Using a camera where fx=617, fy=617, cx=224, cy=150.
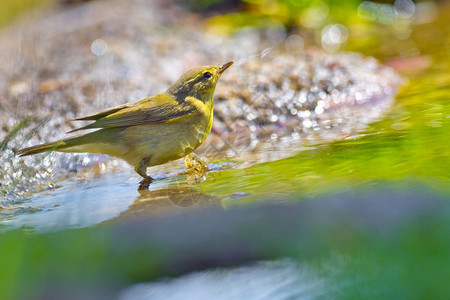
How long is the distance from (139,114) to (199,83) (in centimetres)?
58

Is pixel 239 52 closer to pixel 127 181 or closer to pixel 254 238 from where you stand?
pixel 127 181

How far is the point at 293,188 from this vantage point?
10.4ft

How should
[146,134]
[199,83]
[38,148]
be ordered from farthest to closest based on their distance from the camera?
[199,83]
[146,134]
[38,148]

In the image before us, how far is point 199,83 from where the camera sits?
4695mm

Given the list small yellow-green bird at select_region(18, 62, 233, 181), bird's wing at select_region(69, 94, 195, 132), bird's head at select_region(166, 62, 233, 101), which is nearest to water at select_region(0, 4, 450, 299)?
small yellow-green bird at select_region(18, 62, 233, 181)

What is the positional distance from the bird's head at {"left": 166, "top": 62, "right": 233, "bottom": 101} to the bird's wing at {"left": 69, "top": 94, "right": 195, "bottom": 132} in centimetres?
24

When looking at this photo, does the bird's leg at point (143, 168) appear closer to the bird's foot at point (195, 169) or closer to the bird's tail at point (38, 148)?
the bird's foot at point (195, 169)

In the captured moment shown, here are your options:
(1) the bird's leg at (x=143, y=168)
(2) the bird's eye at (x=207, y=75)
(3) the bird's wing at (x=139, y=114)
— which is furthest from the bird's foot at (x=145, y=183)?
(2) the bird's eye at (x=207, y=75)

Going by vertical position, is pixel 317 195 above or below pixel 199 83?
below

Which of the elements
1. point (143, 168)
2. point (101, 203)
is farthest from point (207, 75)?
point (101, 203)

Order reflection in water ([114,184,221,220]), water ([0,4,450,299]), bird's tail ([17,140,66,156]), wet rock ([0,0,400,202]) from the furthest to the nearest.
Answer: wet rock ([0,0,400,202]) < bird's tail ([17,140,66,156]) < reflection in water ([114,184,221,220]) < water ([0,4,450,299])

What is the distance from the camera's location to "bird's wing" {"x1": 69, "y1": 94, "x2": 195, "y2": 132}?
4.32 metres

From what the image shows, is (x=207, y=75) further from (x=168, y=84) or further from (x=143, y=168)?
(x=168, y=84)

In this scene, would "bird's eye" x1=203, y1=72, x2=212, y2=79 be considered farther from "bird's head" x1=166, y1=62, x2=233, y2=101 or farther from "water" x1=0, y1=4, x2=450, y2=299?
"water" x1=0, y1=4, x2=450, y2=299
